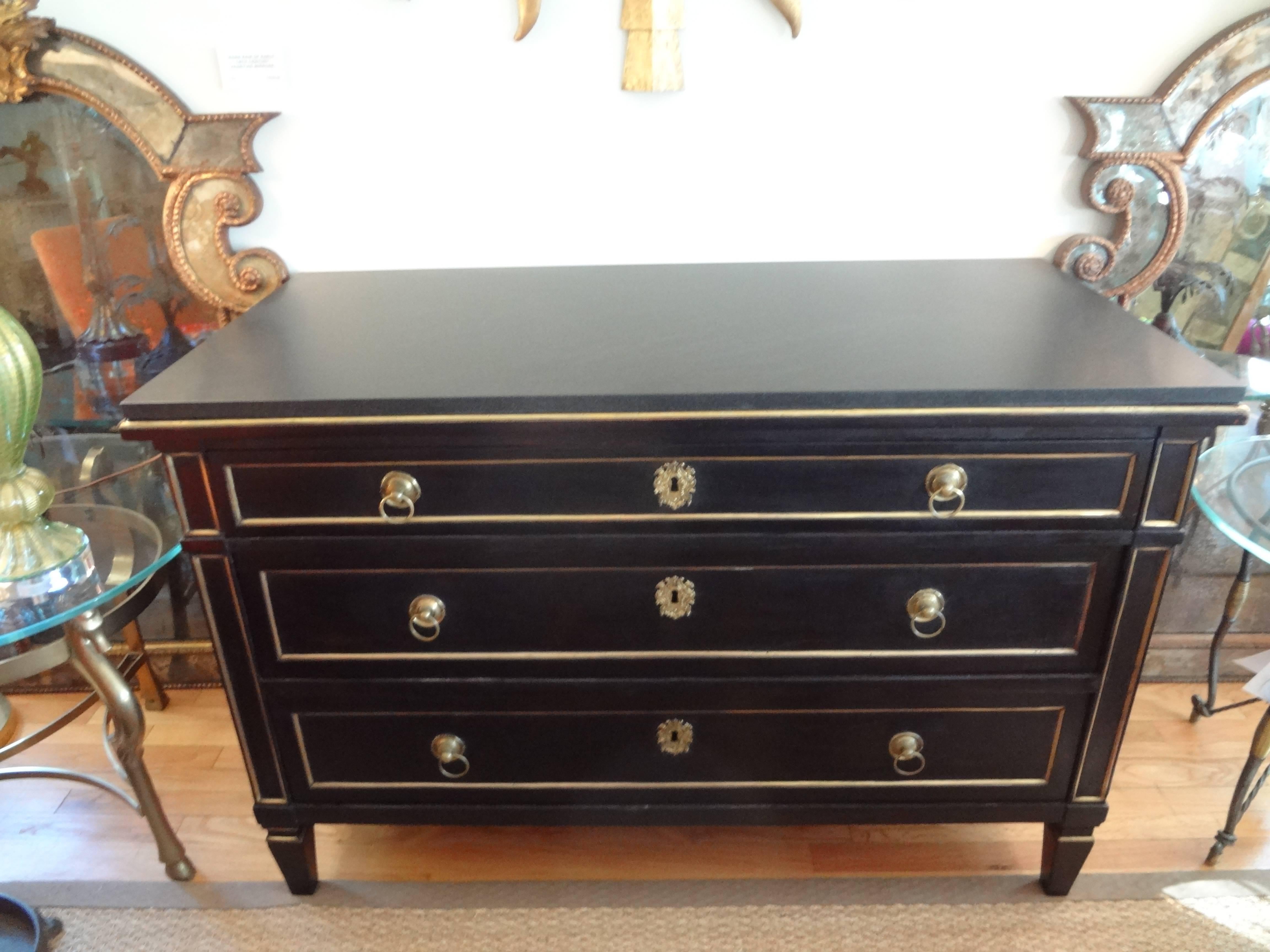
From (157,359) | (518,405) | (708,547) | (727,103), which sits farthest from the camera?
(157,359)

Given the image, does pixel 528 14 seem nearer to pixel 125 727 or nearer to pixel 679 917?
pixel 125 727

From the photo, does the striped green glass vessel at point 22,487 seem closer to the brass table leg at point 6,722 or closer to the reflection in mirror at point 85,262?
the reflection in mirror at point 85,262

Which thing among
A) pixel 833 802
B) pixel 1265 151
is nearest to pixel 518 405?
pixel 833 802

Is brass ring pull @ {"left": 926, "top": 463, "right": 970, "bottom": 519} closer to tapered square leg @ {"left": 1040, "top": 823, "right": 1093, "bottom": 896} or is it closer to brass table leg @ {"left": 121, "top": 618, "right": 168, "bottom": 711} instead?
tapered square leg @ {"left": 1040, "top": 823, "right": 1093, "bottom": 896}

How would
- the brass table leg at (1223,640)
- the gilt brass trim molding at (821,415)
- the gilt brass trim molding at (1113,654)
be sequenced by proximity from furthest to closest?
1. the brass table leg at (1223,640)
2. the gilt brass trim molding at (1113,654)
3. the gilt brass trim molding at (821,415)

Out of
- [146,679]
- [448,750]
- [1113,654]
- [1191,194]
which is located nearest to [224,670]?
[448,750]

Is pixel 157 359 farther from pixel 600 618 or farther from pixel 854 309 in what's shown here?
pixel 854 309

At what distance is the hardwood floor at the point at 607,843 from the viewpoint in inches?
63.3

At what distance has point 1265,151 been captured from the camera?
61.5 inches

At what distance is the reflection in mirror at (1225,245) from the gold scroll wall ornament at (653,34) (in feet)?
2.57

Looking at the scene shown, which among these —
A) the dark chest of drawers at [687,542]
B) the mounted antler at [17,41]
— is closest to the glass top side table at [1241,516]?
the dark chest of drawers at [687,542]

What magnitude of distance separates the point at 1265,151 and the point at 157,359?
2.11m

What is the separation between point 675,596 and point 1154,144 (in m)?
1.16

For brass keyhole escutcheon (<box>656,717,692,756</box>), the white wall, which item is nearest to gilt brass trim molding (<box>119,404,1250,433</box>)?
brass keyhole escutcheon (<box>656,717,692,756</box>)
